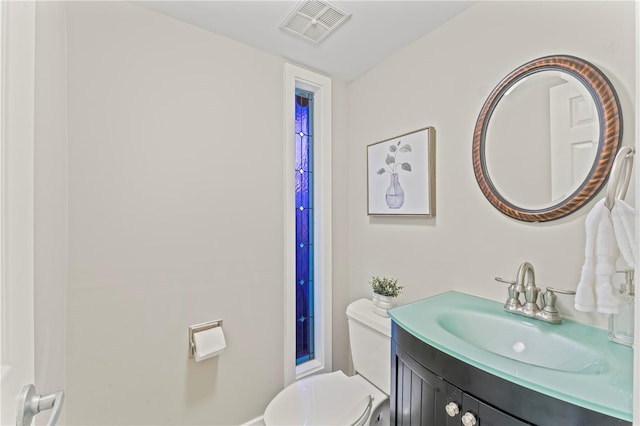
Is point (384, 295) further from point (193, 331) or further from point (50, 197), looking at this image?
point (50, 197)

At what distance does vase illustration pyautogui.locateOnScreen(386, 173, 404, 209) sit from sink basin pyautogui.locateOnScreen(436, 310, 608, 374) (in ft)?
2.19

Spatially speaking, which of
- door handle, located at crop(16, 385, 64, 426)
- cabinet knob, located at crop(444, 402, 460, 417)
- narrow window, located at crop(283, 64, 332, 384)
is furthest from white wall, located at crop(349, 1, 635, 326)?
door handle, located at crop(16, 385, 64, 426)

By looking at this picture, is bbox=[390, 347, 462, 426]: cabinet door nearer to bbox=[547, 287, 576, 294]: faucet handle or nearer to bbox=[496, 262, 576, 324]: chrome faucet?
bbox=[496, 262, 576, 324]: chrome faucet

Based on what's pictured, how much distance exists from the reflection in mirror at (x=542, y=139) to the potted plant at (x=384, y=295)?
705 mm

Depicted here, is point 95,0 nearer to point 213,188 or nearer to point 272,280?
point 213,188

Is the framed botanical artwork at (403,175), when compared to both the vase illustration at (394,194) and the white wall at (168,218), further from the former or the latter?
the white wall at (168,218)

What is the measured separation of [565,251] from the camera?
0.99 metres

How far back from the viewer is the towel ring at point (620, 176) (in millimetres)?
783

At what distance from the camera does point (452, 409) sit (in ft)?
2.49

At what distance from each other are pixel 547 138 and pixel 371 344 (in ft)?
3.96

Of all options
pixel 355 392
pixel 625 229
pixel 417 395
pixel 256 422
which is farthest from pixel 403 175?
pixel 256 422

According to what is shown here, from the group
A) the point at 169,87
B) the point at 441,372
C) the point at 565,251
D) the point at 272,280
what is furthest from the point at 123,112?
the point at 565,251

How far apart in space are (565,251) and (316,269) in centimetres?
127

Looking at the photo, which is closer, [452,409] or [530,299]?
[452,409]
